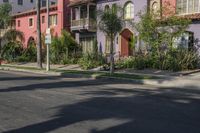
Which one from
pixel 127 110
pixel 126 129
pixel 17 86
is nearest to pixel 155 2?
pixel 17 86

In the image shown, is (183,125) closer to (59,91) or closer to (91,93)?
(91,93)

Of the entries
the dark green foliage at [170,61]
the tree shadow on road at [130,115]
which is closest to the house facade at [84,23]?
the dark green foliage at [170,61]

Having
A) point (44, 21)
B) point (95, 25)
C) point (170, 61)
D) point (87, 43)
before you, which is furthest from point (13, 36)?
point (170, 61)

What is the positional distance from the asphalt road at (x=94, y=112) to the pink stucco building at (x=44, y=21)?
34.4 metres

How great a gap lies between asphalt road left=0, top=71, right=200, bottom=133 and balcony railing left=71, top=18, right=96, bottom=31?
26.4 meters

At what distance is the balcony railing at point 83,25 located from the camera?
4378 centimetres

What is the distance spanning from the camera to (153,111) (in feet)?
41.0

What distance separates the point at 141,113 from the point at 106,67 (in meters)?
22.0

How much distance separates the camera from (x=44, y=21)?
55312 millimetres

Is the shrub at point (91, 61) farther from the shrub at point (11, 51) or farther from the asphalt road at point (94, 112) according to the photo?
the asphalt road at point (94, 112)

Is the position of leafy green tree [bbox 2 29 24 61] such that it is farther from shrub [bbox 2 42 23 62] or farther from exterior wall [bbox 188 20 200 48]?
exterior wall [bbox 188 20 200 48]

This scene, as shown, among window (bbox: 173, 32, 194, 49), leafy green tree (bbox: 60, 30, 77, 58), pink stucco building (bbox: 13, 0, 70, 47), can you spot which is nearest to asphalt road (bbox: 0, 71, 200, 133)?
window (bbox: 173, 32, 194, 49)

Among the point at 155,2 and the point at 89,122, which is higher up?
the point at 155,2

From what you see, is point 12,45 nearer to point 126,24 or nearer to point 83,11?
point 83,11
